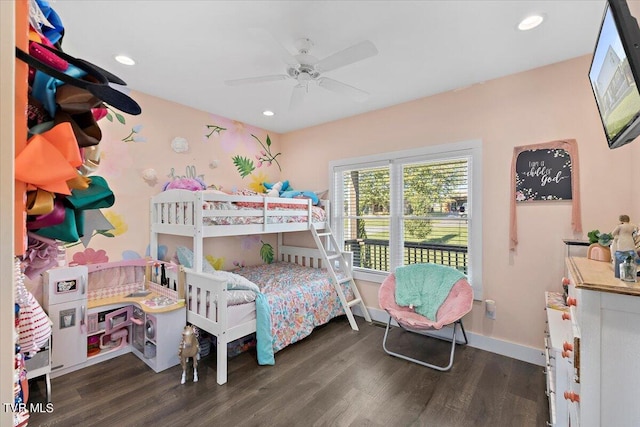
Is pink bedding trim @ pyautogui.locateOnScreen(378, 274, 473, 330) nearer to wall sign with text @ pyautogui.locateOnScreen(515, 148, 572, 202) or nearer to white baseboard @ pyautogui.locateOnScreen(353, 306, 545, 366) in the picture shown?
white baseboard @ pyautogui.locateOnScreen(353, 306, 545, 366)

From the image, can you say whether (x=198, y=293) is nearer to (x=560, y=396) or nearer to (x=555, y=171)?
(x=560, y=396)

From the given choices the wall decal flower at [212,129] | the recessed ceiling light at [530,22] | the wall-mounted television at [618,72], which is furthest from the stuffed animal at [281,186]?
the wall-mounted television at [618,72]

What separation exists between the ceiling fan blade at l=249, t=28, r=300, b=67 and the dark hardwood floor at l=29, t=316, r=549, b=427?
2.40 meters

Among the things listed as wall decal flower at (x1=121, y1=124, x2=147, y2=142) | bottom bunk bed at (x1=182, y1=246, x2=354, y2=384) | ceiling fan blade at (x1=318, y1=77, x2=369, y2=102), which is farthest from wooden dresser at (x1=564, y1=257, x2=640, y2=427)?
wall decal flower at (x1=121, y1=124, x2=147, y2=142)

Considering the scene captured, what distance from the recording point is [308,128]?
4.20 m

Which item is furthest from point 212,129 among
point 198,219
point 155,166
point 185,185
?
point 198,219

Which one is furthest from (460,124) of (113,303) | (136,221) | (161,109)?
(113,303)

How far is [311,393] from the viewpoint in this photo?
2.10 meters

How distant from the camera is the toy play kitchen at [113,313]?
7.47 feet

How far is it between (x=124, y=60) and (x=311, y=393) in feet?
9.94

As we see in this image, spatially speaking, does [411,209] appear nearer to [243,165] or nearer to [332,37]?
[332,37]

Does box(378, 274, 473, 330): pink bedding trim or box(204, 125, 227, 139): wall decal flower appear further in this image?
box(204, 125, 227, 139): wall decal flower

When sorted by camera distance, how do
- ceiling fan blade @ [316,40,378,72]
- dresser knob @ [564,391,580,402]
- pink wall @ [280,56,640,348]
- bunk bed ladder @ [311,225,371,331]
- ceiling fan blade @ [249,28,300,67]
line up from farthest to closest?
bunk bed ladder @ [311,225,371,331], pink wall @ [280,56,640,348], ceiling fan blade @ [249,28,300,67], ceiling fan blade @ [316,40,378,72], dresser knob @ [564,391,580,402]

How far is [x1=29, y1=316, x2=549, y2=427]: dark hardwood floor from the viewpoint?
1840 millimetres
